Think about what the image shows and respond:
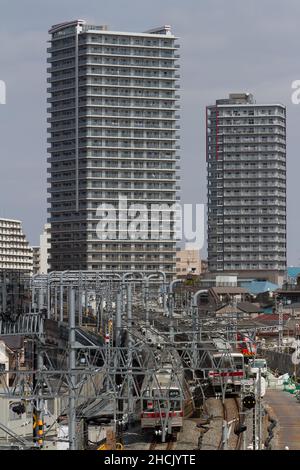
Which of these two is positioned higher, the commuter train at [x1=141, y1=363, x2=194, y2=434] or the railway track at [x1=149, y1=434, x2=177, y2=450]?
the commuter train at [x1=141, y1=363, x2=194, y2=434]

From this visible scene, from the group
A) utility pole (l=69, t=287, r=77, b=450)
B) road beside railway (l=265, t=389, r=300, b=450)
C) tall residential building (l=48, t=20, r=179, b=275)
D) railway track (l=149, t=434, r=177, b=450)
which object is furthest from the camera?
tall residential building (l=48, t=20, r=179, b=275)

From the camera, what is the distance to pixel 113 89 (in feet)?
362

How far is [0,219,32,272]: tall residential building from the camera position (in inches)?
6599

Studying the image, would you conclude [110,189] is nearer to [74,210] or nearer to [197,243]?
[74,210]

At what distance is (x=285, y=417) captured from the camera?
104ft

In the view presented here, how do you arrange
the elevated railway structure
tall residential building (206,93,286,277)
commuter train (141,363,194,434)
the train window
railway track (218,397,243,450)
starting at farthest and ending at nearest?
tall residential building (206,93,286,277), the train window, commuter train (141,363,194,434), railway track (218,397,243,450), the elevated railway structure

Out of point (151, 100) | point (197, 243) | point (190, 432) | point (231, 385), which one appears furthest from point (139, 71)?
point (190, 432)

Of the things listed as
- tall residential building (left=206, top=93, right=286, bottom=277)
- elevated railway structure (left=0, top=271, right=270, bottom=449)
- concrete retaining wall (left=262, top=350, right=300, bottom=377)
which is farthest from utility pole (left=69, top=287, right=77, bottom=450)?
tall residential building (left=206, top=93, right=286, bottom=277)

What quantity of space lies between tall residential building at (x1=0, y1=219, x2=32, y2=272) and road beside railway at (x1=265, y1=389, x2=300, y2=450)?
423 ft

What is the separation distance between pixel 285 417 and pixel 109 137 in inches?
3168

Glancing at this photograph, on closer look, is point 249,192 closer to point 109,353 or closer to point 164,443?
point 164,443

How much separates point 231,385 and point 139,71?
7862cm

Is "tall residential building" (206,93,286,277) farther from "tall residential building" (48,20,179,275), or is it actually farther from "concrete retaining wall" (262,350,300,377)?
"concrete retaining wall" (262,350,300,377)

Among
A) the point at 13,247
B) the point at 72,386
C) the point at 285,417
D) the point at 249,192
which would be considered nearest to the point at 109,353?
the point at 72,386
